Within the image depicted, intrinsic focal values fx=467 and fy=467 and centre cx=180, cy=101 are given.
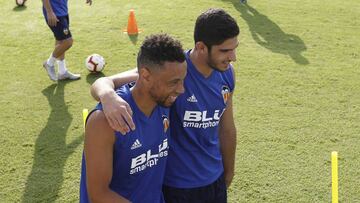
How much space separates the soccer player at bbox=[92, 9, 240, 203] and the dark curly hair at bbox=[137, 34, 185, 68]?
0.41 m

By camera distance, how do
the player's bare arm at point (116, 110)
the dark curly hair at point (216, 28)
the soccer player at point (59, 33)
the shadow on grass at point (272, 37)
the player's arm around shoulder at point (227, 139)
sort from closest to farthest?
the player's bare arm at point (116, 110)
the dark curly hair at point (216, 28)
the player's arm around shoulder at point (227, 139)
the soccer player at point (59, 33)
the shadow on grass at point (272, 37)

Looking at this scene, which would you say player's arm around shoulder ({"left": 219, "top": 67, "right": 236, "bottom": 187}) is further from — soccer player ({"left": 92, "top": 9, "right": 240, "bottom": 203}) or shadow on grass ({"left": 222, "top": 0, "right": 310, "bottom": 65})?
shadow on grass ({"left": 222, "top": 0, "right": 310, "bottom": 65})

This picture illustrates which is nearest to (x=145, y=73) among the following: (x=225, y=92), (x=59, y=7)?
(x=225, y=92)

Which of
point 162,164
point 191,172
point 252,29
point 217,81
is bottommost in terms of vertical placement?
point 252,29

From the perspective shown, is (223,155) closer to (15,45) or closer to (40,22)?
(15,45)

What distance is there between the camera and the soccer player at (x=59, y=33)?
21.9ft

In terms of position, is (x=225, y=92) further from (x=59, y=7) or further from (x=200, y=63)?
(x=59, y=7)

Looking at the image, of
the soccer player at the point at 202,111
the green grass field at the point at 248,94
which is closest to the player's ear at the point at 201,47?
the soccer player at the point at 202,111

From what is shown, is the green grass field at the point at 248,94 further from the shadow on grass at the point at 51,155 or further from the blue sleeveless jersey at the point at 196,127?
the blue sleeveless jersey at the point at 196,127

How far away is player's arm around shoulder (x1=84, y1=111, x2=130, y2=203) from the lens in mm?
2320

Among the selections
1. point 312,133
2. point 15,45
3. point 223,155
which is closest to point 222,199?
point 223,155

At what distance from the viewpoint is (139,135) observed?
2494mm

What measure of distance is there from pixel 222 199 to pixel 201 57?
105cm

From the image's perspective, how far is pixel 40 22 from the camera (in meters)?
9.79
